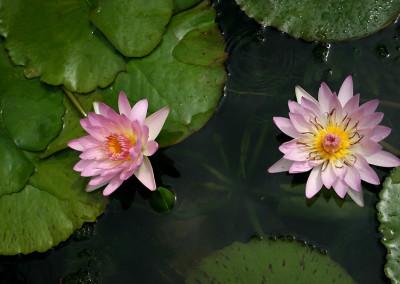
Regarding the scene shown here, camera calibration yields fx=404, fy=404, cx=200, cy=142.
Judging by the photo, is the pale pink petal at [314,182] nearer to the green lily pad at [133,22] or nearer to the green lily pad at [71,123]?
the green lily pad at [133,22]

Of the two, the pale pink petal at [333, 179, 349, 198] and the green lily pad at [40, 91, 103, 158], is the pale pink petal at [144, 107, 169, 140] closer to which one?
the green lily pad at [40, 91, 103, 158]

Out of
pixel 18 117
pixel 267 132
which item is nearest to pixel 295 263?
pixel 267 132

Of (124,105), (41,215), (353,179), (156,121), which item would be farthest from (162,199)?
Result: (353,179)

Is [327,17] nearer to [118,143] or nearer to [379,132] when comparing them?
[379,132]

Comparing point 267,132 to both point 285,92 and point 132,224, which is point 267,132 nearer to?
point 285,92

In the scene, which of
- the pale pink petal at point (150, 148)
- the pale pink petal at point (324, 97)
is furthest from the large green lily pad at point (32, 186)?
the pale pink petal at point (324, 97)
